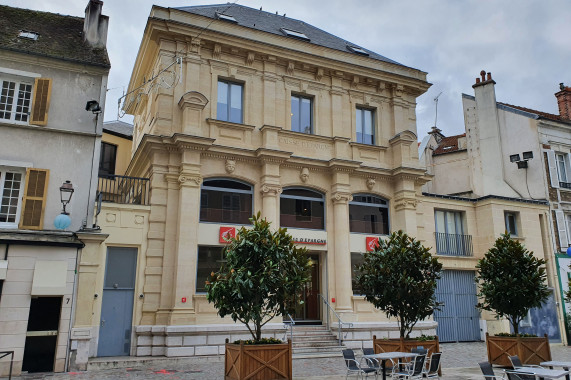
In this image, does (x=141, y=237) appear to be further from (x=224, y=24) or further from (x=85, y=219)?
(x=224, y=24)

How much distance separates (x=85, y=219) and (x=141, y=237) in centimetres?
230

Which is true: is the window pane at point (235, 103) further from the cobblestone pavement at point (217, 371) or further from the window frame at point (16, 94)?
the cobblestone pavement at point (217, 371)

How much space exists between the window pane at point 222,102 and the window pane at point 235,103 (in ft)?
0.66

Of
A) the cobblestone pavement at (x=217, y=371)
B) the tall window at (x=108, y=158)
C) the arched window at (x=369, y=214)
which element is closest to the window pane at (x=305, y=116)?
the arched window at (x=369, y=214)

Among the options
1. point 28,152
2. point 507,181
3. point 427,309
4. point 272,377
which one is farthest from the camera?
point 507,181

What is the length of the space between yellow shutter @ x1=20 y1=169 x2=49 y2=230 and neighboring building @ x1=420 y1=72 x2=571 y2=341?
14.3m

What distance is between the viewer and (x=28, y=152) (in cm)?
1274

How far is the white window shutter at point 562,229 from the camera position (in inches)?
850

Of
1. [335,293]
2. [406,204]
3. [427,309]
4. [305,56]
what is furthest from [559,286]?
[305,56]

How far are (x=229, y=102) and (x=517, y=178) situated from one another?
561 inches

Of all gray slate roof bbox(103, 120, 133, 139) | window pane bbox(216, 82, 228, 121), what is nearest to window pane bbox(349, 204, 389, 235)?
window pane bbox(216, 82, 228, 121)

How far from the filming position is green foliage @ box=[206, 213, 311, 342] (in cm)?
988

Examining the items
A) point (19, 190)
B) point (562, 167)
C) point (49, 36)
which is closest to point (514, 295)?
point (562, 167)

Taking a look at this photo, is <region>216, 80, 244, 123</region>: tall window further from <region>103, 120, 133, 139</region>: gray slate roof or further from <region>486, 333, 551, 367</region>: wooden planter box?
<region>103, 120, 133, 139</region>: gray slate roof
